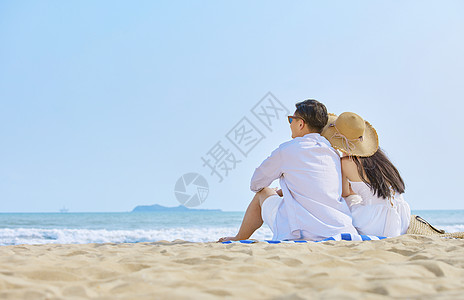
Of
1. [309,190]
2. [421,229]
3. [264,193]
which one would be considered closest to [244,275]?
[309,190]

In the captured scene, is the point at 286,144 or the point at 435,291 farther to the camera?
the point at 286,144

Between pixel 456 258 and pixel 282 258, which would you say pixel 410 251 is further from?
pixel 282 258

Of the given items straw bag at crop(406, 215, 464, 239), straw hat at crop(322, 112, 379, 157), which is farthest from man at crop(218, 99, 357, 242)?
straw bag at crop(406, 215, 464, 239)

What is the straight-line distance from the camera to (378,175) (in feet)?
12.3

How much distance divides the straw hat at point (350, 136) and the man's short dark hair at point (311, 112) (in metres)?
0.16

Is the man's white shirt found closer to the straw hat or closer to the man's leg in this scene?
the straw hat

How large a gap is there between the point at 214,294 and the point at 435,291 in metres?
0.83

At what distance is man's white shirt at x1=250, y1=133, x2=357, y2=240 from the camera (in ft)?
11.5

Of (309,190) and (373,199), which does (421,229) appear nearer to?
(373,199)

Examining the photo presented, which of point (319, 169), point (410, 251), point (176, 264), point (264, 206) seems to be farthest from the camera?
point (264, 206)

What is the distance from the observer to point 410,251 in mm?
2701

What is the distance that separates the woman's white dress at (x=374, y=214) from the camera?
12.5 feet

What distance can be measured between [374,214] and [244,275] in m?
2.20

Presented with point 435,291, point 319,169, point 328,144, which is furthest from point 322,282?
point 328,144
